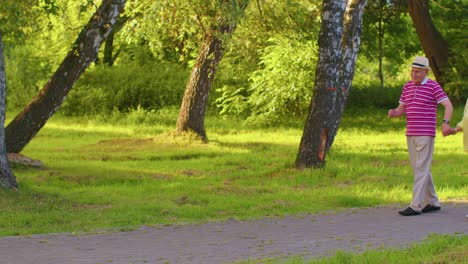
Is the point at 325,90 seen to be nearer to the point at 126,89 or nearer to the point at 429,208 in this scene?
the point at 429,208

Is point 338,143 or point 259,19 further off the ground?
point 259,19

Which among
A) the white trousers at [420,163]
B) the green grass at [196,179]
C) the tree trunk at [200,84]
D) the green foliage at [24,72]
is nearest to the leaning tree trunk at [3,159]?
the green grass at [196,179]

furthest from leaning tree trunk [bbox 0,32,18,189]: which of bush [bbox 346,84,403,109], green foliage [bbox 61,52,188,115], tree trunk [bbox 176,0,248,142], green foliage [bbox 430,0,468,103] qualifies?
bush [bbox 346,84,403,109]

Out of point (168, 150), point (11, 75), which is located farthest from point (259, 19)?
point (11, 75)

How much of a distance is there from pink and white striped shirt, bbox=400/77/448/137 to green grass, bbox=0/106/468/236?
1.92m

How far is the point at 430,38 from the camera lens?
36.7 m

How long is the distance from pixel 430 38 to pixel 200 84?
13900 millimetres

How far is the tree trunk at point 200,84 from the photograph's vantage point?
25.9 m

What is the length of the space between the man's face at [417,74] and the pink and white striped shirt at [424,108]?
0.08m

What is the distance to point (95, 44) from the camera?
18703 millimetres

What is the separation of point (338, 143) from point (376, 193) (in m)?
11.6

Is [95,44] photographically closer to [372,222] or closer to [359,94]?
[372,222]

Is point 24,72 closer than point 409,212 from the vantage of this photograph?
No

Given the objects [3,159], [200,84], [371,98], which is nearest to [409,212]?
[3,159]
